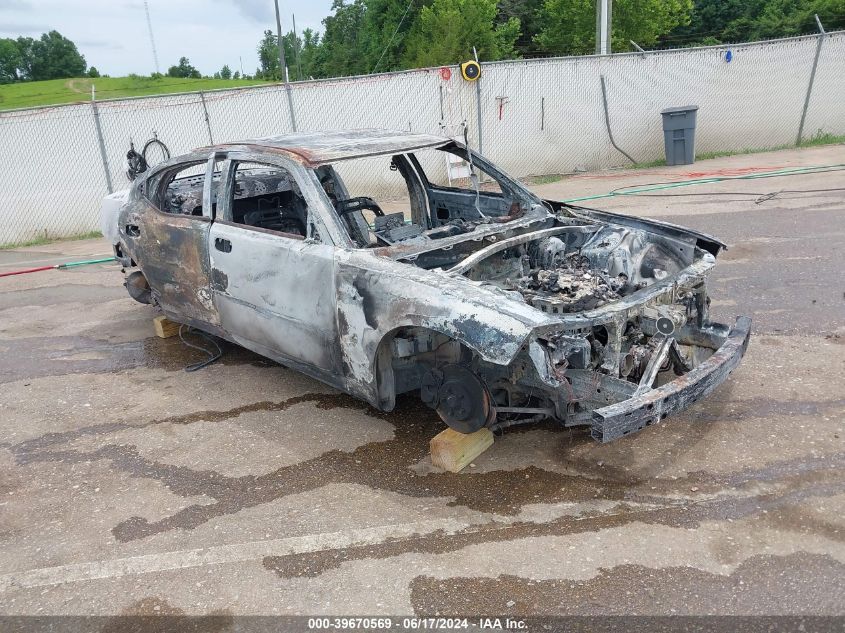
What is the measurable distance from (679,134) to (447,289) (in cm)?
1238

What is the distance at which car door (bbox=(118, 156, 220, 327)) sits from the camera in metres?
4.86

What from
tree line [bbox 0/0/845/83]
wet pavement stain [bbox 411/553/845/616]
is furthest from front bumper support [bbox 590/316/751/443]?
tree line [bbox 0/0/845/83]

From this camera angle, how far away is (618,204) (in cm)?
1050

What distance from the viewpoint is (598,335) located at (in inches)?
147

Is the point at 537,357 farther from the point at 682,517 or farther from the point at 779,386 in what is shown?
the point at 779,386

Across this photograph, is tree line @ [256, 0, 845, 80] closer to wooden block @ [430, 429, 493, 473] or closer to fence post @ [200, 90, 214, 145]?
fence post @ [200, 90, 214, 145]

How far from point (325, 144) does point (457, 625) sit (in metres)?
3.18

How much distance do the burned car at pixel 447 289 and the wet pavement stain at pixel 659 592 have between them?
64 cm

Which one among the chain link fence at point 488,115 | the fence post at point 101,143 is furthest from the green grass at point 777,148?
the fence post at point 101,143

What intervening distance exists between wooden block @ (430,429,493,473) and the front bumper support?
84 cm

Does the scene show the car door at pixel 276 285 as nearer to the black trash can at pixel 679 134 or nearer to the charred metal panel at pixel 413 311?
the charred metal panel at pixel 413 311

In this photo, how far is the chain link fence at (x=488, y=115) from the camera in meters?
11.6

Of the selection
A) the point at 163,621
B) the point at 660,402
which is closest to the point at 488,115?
the point at 660,402

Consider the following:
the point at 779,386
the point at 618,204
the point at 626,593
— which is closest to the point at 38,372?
the point at 626,593
